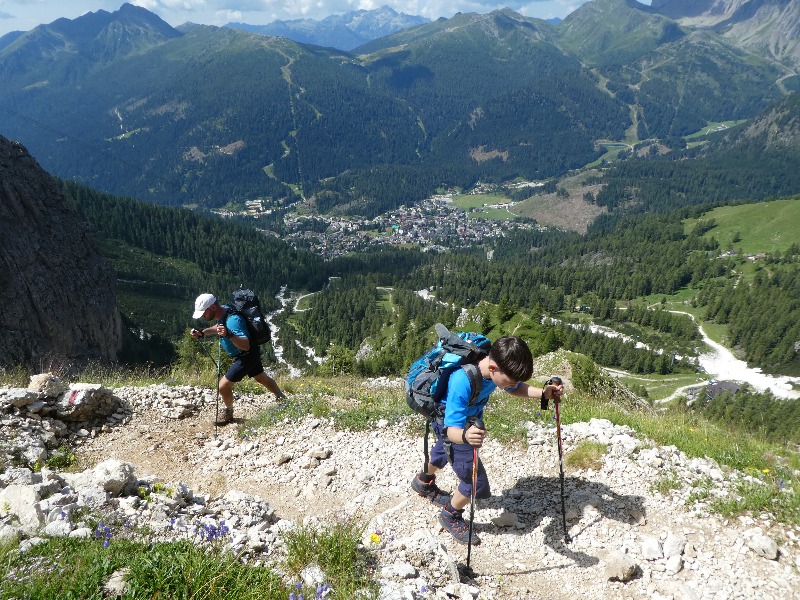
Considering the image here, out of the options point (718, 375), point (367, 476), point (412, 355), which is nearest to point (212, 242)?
point (412, 355)

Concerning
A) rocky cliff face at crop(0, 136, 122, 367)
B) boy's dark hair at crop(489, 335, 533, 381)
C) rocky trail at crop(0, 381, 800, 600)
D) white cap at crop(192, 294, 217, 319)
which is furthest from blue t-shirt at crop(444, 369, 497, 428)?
rocky cliff face at crop(0, 136, 122, 367)

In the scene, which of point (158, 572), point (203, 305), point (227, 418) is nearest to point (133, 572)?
point (158, 572)

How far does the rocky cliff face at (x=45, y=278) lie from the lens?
53.0 meters

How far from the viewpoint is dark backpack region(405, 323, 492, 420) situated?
609cm

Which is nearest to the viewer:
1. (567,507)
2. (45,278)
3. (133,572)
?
(133,572)

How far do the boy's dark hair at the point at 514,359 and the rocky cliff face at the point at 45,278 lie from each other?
184 feet

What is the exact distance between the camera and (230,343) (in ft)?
35.7

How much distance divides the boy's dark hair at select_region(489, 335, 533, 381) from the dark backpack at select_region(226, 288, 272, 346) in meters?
6.51

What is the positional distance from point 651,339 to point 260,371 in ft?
500

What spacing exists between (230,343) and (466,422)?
701 cm

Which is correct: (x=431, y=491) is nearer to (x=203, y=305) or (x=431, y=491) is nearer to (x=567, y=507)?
(x=567, y=507)

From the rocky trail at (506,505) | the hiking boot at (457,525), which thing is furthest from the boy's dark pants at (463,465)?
the rocky trail at (506,505)

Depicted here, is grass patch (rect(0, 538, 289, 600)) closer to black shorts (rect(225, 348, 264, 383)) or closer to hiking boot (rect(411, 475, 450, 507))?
hiking boot (rect(411, 475, 450, 507))

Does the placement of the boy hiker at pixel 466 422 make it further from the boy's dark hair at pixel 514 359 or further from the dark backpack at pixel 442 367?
the dark backpack at pixel 442 367
